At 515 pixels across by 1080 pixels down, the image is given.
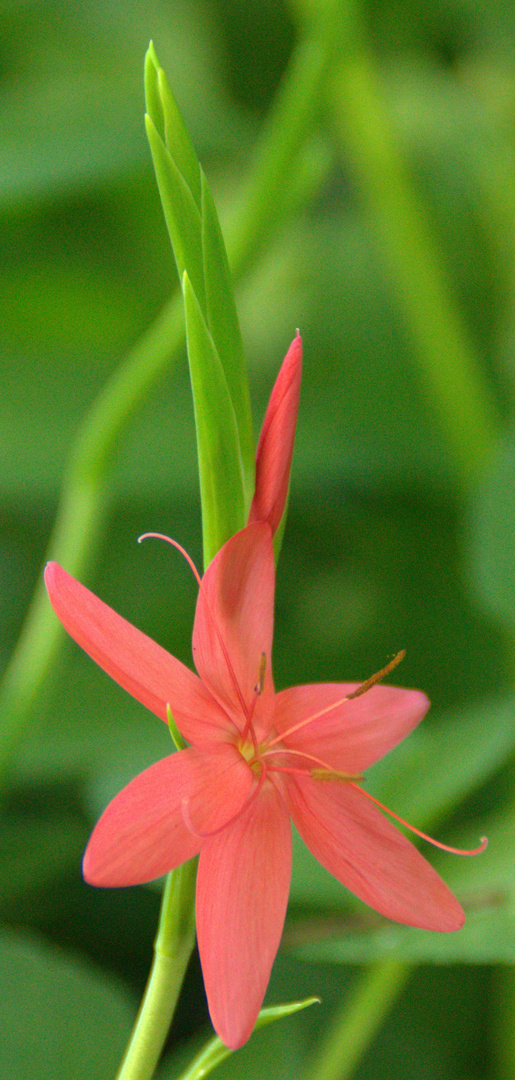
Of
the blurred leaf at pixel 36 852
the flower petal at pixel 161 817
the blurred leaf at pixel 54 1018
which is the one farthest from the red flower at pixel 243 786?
the blurred leaf at pixel 36 852

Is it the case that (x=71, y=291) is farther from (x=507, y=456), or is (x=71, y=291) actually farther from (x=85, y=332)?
(x=507, y=456)

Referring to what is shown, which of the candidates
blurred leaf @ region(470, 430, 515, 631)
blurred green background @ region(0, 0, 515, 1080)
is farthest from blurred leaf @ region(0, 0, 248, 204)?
blurred leaf @ region(470, 430, 515, 631)

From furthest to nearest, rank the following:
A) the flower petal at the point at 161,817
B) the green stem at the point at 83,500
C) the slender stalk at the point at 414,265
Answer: the slender stalk at the point at 414,265 < the green stem at the point at 83,500 < the flower petal at the point at 161,817

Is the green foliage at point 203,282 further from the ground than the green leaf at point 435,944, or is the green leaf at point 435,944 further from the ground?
the green foliage at point 203,282

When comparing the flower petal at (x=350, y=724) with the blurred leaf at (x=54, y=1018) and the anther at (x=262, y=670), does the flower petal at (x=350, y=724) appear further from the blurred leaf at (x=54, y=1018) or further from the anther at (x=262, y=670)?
the blurred leaf at (x=54, y=1018)

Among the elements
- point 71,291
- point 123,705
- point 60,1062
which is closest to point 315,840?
point 60,1062

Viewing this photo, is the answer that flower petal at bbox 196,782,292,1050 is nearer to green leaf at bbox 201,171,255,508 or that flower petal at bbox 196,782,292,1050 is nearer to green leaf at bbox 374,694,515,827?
green leaf at bbox 201,171,255,508
